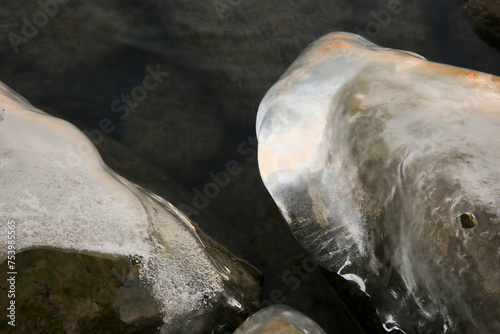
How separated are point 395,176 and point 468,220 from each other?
382mm

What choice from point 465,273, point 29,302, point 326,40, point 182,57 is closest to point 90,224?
point 29,302

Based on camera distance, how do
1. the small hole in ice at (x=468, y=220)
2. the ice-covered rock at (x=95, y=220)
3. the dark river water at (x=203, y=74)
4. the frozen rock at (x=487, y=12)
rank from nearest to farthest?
the small hole in ice at (x=468, y=220) < the ice-covered rock at (x=95, y=220) < the dark river water at (x=203, y=74) < the frozen rock at (x=487, y=12)

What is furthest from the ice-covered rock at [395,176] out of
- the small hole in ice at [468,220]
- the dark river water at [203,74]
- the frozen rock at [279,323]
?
the dark river water at [203,74]

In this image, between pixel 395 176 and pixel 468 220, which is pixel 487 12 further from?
pixel 468 220

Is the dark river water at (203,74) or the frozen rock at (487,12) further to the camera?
the frozen rock at (487,12)

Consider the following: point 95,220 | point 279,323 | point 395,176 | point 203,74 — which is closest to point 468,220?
point 395,176

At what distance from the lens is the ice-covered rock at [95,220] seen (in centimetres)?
215

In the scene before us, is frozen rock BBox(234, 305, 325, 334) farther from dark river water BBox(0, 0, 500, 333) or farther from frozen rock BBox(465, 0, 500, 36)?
frozen rock BBox(465, 0, 500, 36)

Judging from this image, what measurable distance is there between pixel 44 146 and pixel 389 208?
5.76 feet

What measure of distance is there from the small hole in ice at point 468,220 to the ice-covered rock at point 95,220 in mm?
1239

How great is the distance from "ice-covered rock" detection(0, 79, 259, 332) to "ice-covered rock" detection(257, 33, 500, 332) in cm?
60

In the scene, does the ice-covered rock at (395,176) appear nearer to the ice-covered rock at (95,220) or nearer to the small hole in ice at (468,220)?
the small hole in ice at (468,220)

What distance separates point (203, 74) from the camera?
153 inches

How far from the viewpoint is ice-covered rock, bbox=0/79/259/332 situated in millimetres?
2154
